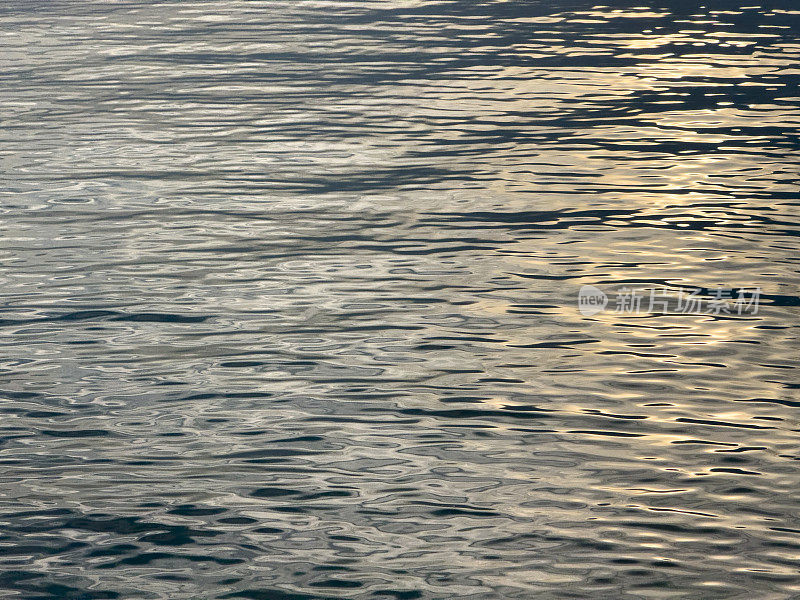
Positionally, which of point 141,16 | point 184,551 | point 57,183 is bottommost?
point 184,551

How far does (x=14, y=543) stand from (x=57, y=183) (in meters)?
6.44

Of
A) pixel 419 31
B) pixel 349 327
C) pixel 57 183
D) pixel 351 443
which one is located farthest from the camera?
pixel 419 31

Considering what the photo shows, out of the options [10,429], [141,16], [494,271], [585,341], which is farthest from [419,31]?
[10,429]

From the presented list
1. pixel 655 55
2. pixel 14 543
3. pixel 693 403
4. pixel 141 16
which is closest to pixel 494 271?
pixel 693 403

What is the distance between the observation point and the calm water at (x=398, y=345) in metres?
4.77

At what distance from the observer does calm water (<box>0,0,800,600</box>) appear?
4.77 m

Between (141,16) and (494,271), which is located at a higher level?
(141,16)

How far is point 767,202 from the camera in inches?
380

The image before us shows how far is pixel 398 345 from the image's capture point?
686 cm

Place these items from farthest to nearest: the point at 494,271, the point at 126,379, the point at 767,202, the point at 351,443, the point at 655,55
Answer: the point at 655,55 < the point at 767,202 < the point at 494,271 < the point at 126,379 < the point at 351,443

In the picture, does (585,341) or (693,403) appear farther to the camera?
(585,341)

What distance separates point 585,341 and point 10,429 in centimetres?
336

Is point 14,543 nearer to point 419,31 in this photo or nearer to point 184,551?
point 184,551

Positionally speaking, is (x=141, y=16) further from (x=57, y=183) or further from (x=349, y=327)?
(x=349, y=327)
